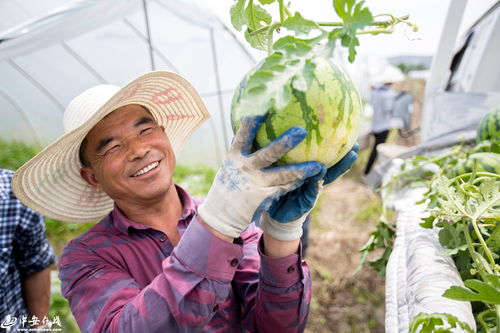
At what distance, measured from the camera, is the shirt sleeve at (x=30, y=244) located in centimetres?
168

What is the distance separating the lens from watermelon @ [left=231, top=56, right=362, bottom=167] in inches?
33.1

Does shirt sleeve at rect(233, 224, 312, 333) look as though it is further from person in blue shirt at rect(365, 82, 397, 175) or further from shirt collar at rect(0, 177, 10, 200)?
person in blue shirt at rect(365, 82, 397, 175)

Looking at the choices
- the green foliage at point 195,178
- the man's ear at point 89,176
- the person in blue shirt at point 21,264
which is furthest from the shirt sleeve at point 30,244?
the green foliage at point 195,178

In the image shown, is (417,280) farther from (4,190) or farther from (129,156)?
(4,190)

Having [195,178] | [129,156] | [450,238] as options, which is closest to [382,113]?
[195,178]

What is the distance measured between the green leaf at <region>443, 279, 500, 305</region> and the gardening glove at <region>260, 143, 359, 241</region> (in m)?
0.40

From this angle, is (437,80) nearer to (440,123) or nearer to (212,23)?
(440,123)

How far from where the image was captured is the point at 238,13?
0.93 metres

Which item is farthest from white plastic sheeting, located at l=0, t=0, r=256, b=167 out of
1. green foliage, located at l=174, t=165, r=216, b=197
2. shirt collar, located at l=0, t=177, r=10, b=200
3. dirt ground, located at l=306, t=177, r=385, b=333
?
dirt ground, located at l=306, t=177, r=385, b=333

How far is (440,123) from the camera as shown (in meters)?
2.68

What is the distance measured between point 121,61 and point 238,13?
3861 millimetres

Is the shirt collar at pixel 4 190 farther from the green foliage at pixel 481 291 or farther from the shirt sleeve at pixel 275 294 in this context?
the green foliage at pixel 481 291

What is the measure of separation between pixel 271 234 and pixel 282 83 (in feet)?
1.90

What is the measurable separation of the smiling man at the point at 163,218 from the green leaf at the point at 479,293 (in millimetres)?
405
